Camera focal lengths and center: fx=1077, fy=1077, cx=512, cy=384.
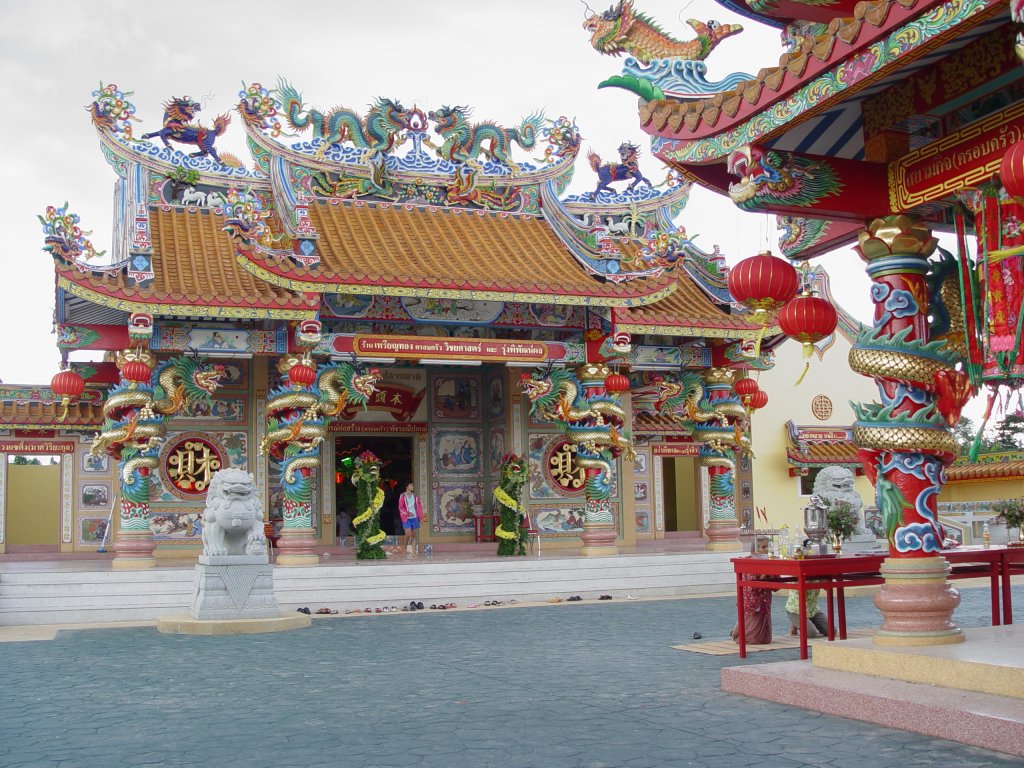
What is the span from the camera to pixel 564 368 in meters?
16.8

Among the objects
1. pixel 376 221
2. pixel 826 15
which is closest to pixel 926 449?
pixel 826 15

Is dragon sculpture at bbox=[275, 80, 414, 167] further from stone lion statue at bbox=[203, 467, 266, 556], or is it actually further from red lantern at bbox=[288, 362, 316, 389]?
stone lion statue at bbox=[203, 467, 266, 556]

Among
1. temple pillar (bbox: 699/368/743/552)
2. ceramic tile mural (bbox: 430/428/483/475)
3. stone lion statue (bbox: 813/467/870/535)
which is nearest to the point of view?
stone lion statue (bbox: 813/467/870/535)

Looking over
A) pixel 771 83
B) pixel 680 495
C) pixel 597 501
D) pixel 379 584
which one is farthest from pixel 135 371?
pixel 680 495

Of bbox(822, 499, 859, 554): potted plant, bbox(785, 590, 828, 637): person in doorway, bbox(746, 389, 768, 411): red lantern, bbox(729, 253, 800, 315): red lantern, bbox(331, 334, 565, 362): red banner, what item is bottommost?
bbox(785, 590, 828, 637): person in doorway

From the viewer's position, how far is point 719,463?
695 inches

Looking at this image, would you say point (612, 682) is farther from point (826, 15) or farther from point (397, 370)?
point (397, 370)

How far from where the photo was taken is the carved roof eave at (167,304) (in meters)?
13.9

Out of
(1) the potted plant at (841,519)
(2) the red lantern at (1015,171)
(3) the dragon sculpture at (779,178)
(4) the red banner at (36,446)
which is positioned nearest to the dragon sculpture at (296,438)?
(4) the red banner at (36,446)

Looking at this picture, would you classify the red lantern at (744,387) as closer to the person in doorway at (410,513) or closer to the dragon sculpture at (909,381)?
the person in doorway at (410,513)

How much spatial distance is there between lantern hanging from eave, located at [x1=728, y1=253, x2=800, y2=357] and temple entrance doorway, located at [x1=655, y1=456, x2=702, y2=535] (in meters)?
21.2

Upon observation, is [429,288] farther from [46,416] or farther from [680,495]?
[680,495]

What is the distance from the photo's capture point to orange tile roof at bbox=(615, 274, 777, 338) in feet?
54.2

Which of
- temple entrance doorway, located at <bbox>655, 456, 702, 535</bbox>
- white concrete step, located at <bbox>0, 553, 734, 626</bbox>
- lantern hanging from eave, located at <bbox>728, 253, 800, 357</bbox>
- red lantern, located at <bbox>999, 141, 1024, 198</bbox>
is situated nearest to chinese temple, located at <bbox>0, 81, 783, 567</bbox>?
white concrete step, located at <bbox>0, 553, 734, 626</bbox>
